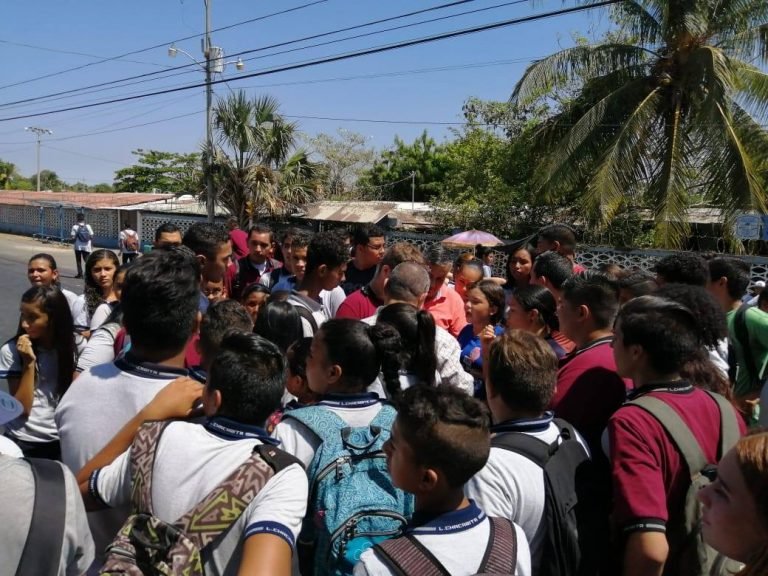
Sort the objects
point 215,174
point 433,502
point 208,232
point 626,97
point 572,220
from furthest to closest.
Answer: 1. point 215,174
2. point 572,220
3. point 626,97
4. point 208,232
5. point 433,502

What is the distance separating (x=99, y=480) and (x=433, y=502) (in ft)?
3.13

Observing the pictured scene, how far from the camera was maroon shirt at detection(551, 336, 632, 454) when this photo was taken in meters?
2.61

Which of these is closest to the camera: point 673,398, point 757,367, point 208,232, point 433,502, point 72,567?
point 72,567

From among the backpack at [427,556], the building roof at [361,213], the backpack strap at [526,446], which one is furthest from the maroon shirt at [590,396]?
the building roof at [361,213]

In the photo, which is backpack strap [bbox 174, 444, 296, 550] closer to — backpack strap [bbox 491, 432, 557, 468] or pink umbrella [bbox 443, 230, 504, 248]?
backpack strap [bbox 491, 432, 557, 468]

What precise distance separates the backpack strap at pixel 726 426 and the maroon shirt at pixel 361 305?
2190 millimetres

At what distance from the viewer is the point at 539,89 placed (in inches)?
567

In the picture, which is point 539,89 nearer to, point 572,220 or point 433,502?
point 572,220

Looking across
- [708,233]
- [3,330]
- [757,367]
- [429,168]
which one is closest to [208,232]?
[757,367]

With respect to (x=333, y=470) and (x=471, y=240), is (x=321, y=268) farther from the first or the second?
(x=471, y=240)

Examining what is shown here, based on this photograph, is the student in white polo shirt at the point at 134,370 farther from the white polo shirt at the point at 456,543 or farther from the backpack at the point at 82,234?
→ the backpack at the point at 82,234

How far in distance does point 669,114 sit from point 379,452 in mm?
13740

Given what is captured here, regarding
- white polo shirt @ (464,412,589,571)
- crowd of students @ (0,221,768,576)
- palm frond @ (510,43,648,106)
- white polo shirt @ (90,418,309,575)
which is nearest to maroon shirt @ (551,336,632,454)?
crowd of students @ (0,221,768,576)

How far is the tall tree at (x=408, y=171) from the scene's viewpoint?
3555cm
